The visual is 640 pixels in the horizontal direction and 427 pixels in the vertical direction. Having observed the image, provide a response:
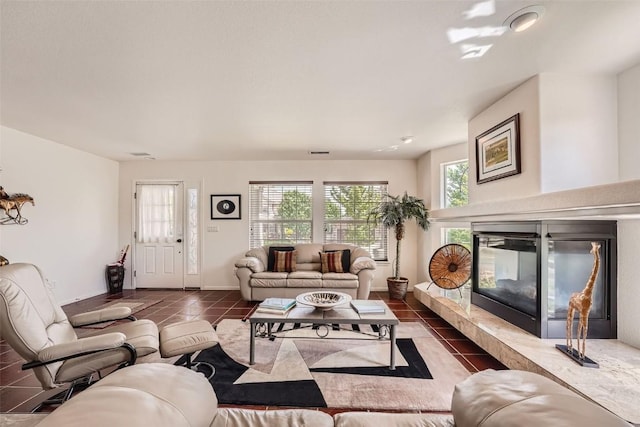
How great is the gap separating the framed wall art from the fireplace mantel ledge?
0.39 meters

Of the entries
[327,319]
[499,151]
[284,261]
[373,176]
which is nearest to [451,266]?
[499,151]

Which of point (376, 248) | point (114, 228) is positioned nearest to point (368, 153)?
point (376, 248)

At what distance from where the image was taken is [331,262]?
4.58 m

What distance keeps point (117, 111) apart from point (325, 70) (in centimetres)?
231

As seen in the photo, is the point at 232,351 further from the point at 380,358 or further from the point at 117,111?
the point at 117,111

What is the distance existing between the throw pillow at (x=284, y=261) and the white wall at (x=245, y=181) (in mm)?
781

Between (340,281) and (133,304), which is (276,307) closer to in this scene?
(340,281)

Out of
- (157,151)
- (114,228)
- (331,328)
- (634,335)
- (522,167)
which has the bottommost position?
(331,328)

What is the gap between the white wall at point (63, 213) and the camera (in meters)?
3.61

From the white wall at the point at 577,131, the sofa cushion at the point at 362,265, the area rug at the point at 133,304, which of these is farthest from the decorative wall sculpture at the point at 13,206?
the white wall at the point at 577,131

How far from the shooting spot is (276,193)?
5.36m

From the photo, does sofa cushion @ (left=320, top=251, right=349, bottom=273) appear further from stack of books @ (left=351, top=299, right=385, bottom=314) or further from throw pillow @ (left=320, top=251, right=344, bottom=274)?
stack of books @ (left=351, top=299, right=385, bottom=314)

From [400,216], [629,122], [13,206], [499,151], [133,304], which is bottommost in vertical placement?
[133,304]

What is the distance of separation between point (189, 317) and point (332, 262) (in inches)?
86.3
